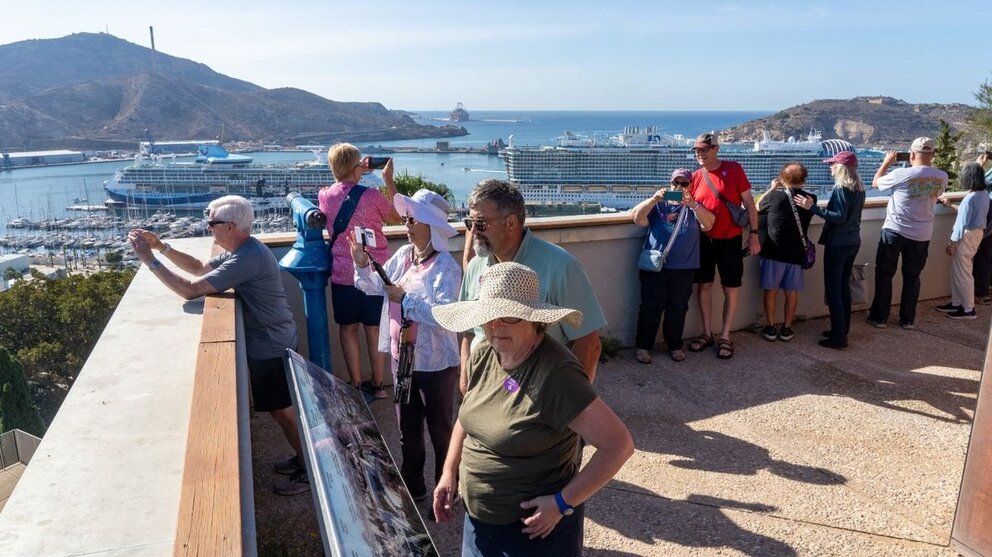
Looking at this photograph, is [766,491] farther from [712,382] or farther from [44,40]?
[44,40]

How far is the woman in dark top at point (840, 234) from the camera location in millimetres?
5453

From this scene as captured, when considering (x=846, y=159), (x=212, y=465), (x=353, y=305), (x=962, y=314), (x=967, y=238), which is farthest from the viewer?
(x=962, y=314)

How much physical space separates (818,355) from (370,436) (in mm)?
4135

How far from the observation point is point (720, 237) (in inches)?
213

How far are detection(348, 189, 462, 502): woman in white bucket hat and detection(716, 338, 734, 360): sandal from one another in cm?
292

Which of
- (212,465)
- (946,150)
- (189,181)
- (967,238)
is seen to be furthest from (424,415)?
(189,181)

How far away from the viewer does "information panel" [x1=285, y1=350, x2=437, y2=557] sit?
1703 mm

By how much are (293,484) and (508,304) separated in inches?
83.7

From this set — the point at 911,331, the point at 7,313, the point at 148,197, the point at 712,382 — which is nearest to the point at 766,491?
the point at 712,382

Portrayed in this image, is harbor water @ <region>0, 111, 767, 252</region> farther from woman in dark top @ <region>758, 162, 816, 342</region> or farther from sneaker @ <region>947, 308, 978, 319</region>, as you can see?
woman in dark top @ <region>758, 162, 816, 342</region>

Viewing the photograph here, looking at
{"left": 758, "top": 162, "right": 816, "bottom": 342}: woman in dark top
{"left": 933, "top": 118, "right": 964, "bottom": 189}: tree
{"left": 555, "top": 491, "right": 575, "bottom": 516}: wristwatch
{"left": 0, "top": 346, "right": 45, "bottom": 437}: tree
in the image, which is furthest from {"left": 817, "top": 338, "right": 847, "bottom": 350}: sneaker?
{"left": 933, "top": 118, "right": 964, "bottom": 189}: tree

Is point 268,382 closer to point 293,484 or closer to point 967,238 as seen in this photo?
point 293,484

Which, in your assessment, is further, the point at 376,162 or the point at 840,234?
the point at 840,234

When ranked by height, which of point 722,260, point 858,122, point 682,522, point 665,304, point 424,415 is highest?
point 858,122
